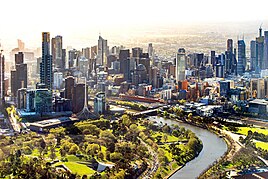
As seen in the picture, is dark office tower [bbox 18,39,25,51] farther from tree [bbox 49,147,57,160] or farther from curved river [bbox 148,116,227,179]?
tree [bbox 49,147,57,160]

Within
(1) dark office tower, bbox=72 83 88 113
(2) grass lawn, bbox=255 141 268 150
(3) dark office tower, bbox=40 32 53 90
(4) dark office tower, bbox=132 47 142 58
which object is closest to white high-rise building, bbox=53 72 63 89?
(3) dark office tower, bbox=40 32 53 90

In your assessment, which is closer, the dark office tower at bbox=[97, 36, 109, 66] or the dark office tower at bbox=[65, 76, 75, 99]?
the dark office tower at bbox=[65, 76, 75, 99]

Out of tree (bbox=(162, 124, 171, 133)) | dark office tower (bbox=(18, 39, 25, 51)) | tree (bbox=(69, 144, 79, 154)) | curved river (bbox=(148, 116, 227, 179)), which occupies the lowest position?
curved river (bbox=(148, 116, 227, 179))

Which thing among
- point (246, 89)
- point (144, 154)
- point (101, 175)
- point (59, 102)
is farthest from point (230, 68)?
point (101, 175)

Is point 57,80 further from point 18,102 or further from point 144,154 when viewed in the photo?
point 144,154

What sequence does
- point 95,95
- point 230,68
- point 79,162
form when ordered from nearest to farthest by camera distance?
point 79,162
point 95,95
point 230,68

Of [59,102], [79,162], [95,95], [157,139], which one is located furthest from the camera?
[95,95]

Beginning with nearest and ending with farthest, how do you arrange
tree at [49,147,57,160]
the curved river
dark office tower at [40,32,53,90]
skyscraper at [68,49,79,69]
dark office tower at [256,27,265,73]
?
the curved river → tree at [49,147,57,160] → dark office tower at [40,32,53,90] → skyscraper at [68,49,79,69] → dark office tower at [256,27,265,73]
